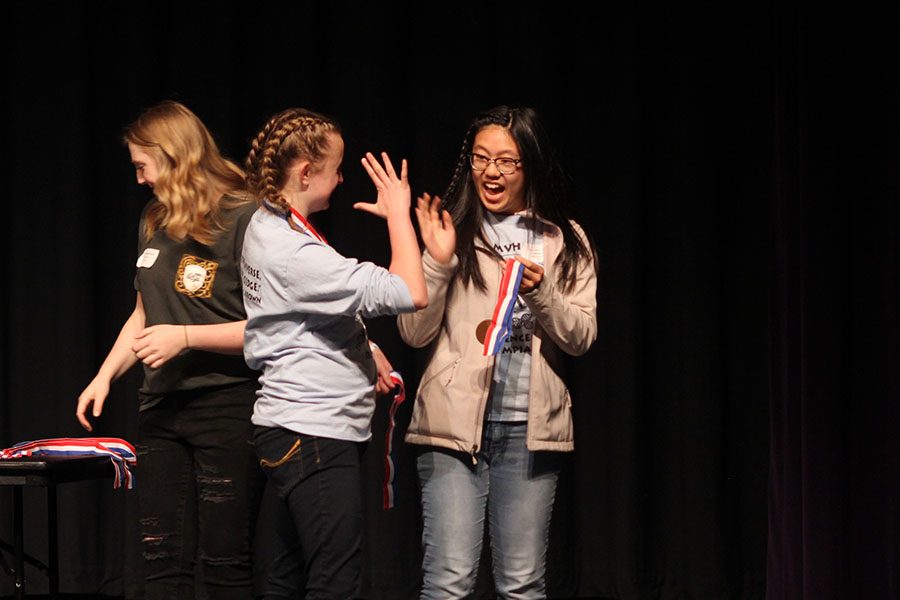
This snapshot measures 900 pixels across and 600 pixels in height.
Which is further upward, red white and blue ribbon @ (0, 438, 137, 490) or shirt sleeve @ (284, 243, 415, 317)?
shirt sleeve @ (284, 243, 415, 317)

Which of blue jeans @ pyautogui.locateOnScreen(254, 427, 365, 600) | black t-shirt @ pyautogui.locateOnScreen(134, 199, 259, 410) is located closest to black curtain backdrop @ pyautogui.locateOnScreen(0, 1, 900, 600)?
black t-shirt @ pyautogui.locateOnScreen(134, 199, 259, 410)

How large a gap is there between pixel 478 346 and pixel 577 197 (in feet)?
5.14

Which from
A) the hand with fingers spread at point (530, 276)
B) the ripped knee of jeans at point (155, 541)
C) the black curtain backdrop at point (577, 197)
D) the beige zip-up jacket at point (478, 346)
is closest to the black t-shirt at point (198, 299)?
the ripped knee of jeans at point (155, 541)

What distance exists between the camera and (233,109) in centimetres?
380

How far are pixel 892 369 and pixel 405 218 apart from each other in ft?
4.93

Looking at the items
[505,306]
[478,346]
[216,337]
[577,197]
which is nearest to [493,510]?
[478,346]

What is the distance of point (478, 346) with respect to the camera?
2.32m

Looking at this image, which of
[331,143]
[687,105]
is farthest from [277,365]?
[687,105]

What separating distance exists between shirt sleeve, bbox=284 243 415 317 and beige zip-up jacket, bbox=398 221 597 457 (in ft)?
0.75

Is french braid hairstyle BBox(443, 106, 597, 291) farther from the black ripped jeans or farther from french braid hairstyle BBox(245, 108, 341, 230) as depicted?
the black ripped jeans

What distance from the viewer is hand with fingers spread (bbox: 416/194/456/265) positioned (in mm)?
2193

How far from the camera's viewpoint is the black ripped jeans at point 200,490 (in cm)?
222

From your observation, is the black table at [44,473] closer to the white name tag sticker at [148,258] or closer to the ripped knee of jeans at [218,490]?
the ripped knee of jeans at [218,490]

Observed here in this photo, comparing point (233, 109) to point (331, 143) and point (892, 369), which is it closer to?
point (331, 143)
